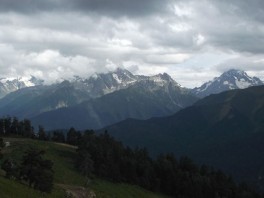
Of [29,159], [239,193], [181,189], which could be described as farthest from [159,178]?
[29,159]

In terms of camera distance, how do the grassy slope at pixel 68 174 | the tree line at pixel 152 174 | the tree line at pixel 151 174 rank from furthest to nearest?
the tree line at pixel 152 174
the tree line at pixel 151 174
the grassy slope at pixel 68 174

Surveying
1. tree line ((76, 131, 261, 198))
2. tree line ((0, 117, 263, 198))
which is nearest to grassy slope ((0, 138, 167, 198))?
tree line ((0, 117, 263, 198))

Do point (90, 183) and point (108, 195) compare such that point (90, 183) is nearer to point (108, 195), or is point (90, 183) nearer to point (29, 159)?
point (108, 195)

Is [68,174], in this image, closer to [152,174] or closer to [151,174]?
[151,174]

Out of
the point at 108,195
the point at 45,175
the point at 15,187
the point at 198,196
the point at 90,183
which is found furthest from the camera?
the point at 198,196

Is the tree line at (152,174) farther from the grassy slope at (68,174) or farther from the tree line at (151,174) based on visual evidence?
the grassy slope at (68,174)

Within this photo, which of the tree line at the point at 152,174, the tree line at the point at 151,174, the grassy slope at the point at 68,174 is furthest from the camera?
the tree line at the point at 152,174

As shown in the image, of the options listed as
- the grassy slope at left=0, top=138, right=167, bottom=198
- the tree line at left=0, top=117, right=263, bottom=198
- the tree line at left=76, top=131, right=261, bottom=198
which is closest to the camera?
the grassy slope at left=0, top=138, right=167, bottom=198

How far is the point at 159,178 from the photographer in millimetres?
179375

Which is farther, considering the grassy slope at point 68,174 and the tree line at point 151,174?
the tree line at point 151,174

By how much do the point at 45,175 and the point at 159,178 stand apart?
313 feet

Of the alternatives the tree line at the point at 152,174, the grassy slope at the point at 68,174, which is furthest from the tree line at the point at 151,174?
the grassy slope at the point at 68,174

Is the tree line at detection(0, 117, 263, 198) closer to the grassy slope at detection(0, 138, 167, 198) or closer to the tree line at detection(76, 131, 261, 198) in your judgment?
the tree line at detection(76, 131, 261, 198)

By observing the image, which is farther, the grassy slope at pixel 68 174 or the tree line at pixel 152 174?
the tree line at pixel 152 174
